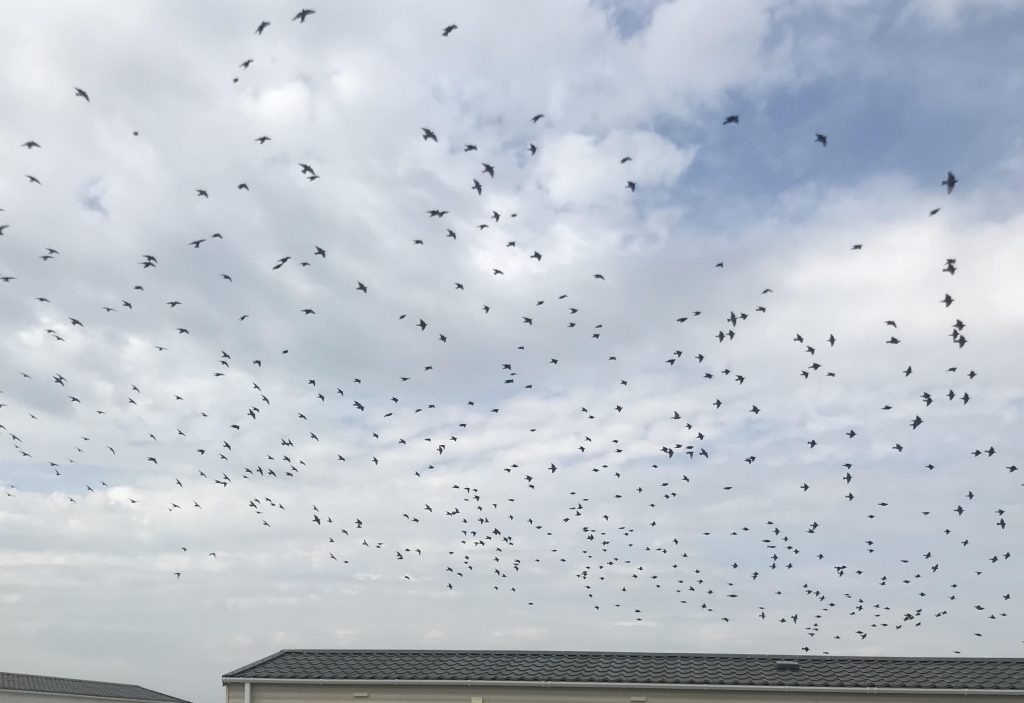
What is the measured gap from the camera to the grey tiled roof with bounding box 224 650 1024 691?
28.9m

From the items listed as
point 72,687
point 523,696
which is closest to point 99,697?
point 72,687

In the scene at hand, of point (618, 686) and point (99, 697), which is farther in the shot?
point (99, 697)

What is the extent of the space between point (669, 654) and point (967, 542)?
453 inches

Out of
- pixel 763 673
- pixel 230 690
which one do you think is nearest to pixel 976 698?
pixel 763 673

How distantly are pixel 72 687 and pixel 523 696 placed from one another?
4650 cm

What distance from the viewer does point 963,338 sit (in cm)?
2800

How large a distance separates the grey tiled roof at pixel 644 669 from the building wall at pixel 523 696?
31cm

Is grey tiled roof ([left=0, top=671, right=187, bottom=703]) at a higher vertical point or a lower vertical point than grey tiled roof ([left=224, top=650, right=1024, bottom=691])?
higher

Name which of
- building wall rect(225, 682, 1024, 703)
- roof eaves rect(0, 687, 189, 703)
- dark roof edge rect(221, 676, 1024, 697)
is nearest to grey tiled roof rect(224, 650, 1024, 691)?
dark roof edge rect(221, 676, 1024, 697)

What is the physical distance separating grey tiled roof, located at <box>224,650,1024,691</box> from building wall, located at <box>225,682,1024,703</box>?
0.31m

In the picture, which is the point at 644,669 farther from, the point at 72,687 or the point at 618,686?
the point at 72,687

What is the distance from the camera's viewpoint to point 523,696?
98.2 feet

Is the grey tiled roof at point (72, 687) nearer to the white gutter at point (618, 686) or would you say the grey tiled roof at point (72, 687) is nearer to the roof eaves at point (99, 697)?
the roof eaves at point (99, 697)

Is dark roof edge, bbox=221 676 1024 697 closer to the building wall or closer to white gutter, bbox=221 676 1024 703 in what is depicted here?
white gutter, bbox=221 676 1024 703
